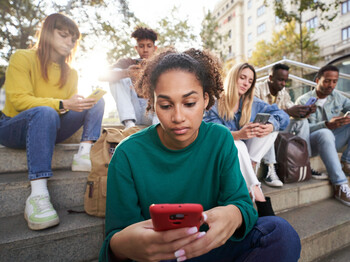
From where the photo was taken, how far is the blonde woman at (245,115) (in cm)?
232

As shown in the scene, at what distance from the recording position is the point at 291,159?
271cm

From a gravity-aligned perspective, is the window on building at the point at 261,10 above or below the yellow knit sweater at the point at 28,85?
above

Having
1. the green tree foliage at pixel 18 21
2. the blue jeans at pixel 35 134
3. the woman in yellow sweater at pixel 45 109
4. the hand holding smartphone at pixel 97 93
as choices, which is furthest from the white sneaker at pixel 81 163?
the green tree foliage at pixel 18 21

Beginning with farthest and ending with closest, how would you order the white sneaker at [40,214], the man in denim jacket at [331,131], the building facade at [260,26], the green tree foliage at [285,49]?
the building facade at [260,26]
the green tree foliage at [285,49]
the man in denim jacket at [331,131]
the white sneaker at [40,214]

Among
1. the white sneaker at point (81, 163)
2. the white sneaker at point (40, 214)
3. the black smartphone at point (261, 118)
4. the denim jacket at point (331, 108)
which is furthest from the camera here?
the denim jacket at point (331, 108)

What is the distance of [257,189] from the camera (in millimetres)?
2037

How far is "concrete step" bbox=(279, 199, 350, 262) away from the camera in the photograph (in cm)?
192

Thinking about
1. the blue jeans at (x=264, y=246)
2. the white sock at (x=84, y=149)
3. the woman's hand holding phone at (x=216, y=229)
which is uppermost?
the white sock at (x=84, y=149)

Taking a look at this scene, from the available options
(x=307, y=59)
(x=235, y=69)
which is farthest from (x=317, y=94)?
(x=307, y=59)

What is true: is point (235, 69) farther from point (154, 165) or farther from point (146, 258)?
point (146, 258)

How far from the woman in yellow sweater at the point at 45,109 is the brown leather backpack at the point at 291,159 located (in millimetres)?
2340

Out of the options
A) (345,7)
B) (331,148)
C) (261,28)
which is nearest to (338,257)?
(331,148)

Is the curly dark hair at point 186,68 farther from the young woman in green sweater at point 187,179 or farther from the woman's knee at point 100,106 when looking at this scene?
the woman's knee at point 100,106

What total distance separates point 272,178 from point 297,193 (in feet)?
1.10
